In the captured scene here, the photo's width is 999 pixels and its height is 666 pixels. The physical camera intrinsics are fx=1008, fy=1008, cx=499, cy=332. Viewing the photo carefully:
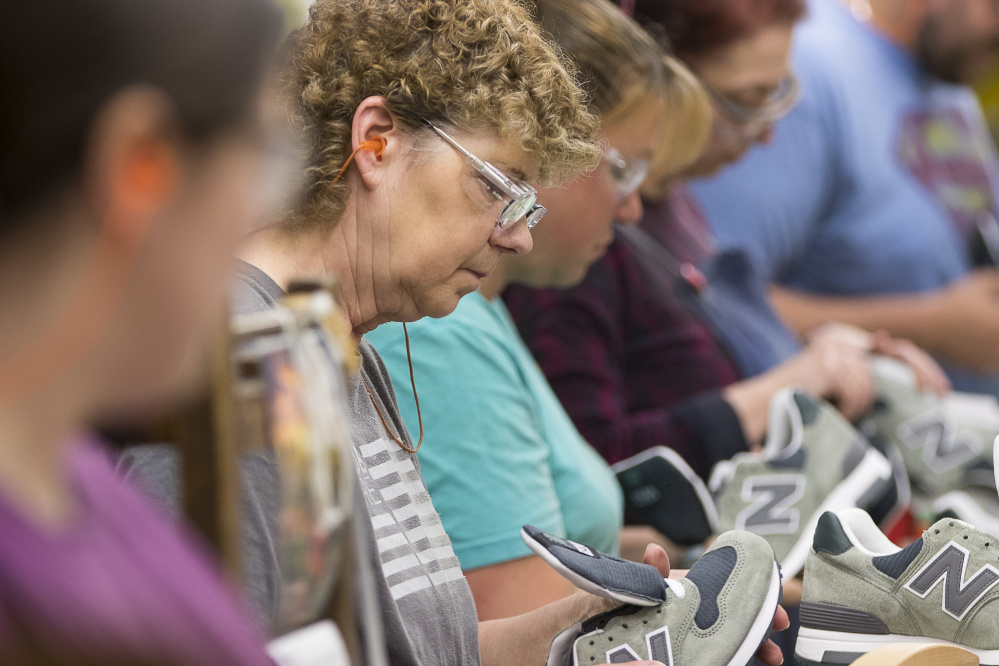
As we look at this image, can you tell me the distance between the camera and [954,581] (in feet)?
3.38

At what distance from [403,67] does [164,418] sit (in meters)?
0.65

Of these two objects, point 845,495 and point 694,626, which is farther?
point 845,495

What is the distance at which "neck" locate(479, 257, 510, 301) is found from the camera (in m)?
1.43

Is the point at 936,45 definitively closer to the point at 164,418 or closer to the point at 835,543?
the point at 835,543

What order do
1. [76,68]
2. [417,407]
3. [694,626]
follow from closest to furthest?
[76,68]
[694,626]
[417,407]

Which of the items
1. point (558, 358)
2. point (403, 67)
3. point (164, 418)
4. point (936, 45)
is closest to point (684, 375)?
point (558, 358)

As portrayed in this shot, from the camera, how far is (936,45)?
122 inches

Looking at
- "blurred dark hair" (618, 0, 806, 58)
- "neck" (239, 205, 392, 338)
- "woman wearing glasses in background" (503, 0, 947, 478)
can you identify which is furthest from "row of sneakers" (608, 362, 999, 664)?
"blurred dark hair" (618, 0, 806, 58)

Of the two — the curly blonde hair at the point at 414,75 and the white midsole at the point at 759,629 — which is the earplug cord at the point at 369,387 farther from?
A: the white midsole at the point at 759,629

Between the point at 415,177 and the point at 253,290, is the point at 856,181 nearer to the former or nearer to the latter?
the point at 415,177

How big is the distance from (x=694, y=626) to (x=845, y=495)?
646mm

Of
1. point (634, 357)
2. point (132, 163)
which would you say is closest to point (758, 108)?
point (634, 357)

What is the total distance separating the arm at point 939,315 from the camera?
268cm

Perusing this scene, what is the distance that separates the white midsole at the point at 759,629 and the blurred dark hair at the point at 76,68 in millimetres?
783
